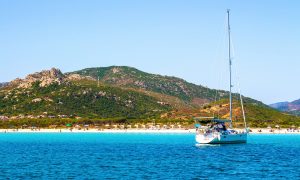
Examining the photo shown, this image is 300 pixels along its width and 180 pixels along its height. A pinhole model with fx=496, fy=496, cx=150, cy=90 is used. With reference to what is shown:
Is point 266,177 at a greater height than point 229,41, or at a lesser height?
lesser

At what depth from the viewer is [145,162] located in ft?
243

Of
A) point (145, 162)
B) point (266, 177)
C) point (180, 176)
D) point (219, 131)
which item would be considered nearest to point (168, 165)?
point (145, 162)

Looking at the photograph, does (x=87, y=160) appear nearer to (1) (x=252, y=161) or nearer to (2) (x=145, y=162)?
(2) (x=145, y=162)

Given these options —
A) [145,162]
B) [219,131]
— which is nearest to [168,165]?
[145,162]

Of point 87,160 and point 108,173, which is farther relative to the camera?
point 87,160

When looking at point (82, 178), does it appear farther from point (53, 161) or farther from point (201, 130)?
point (201, 130)

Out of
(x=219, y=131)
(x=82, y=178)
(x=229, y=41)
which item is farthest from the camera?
(x=229, y=41)

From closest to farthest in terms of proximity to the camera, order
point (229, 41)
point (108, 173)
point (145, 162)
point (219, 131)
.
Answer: point (108, 173) < point (145, 162) < point (219, 131) < point (229, 41)

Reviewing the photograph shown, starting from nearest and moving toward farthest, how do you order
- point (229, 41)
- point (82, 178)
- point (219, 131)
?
point (82, 178) < point (219, 131) < point (229, 41)

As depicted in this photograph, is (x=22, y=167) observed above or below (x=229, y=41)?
below

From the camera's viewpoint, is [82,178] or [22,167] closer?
[82,178]

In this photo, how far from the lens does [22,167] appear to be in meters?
67.7

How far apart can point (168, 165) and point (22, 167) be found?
2010 centimetres

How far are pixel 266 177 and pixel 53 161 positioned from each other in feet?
112
